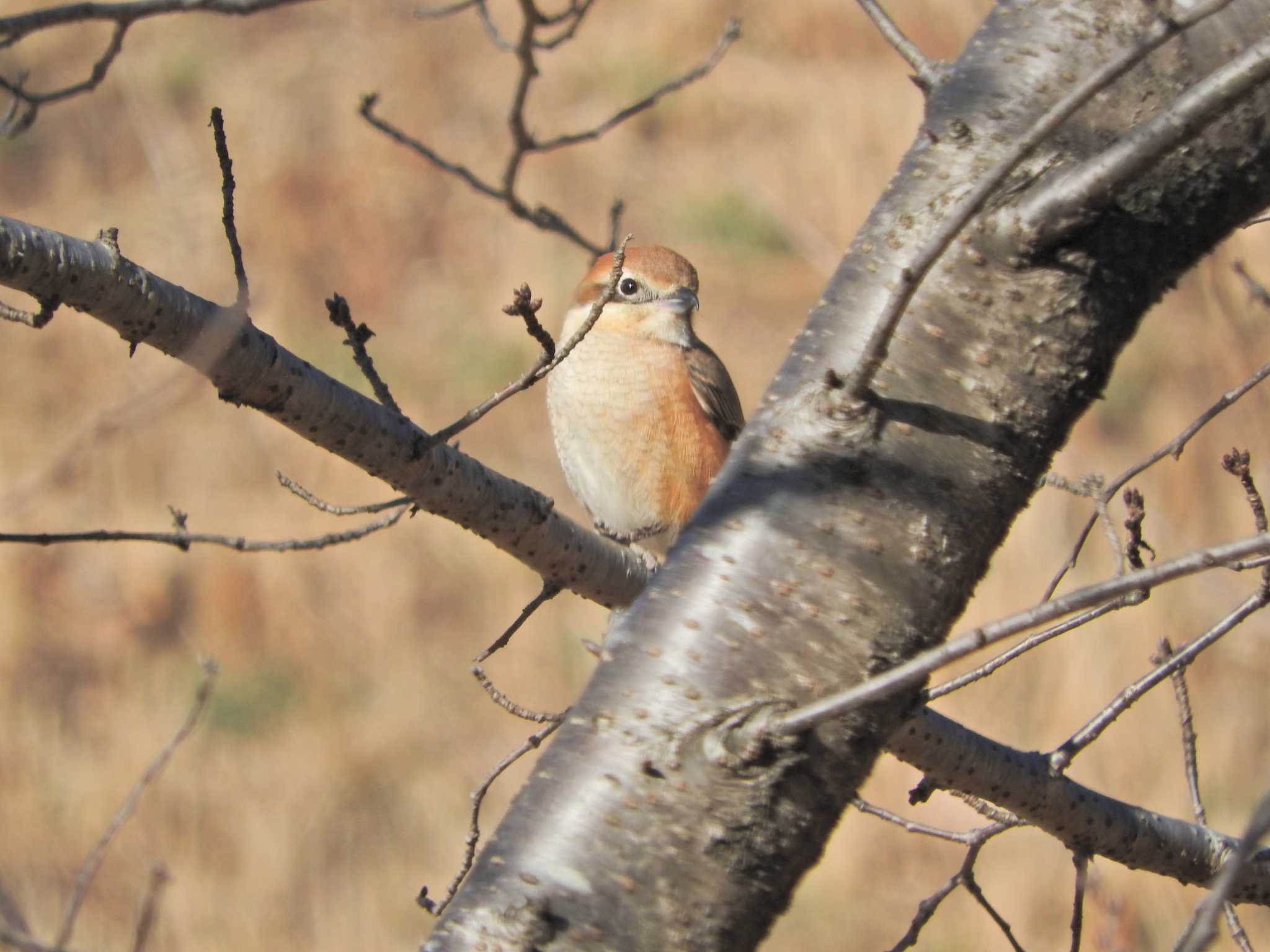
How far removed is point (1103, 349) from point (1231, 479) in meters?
6.01

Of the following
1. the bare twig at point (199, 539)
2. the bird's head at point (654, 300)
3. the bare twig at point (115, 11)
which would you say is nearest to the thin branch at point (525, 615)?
the bare twig at point (199, 539)

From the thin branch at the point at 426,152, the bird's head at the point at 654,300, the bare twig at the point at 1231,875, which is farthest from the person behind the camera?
the bird's head at the point at 654,300

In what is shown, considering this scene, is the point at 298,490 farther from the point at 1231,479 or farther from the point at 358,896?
the point at 1231,479

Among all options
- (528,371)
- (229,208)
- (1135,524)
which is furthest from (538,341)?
(1135,524)

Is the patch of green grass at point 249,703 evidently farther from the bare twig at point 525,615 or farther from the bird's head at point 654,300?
the bare twig at point 525,615

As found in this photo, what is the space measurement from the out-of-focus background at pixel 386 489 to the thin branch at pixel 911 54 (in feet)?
8.72

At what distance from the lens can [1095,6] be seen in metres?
1.66

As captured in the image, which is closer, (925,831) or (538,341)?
(538,341)

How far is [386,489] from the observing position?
7.49 m

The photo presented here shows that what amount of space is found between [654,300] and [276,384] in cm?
279

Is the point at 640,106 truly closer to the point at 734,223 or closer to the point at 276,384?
the point at 276,384

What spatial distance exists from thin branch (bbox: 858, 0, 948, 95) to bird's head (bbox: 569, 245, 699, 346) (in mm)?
2490

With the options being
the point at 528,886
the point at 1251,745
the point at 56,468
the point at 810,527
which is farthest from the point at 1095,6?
the point at 1251,745

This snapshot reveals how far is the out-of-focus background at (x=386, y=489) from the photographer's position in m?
6.39
